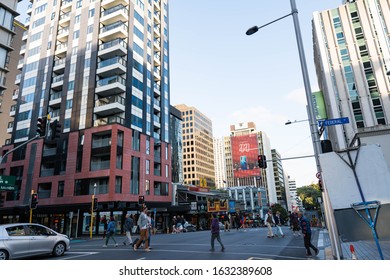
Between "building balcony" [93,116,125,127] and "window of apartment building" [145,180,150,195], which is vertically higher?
"building balcony" [93,116,125,127]

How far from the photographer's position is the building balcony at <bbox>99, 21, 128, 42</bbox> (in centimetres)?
4016

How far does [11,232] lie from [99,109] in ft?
95.9

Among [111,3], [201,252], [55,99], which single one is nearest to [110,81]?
[55,99]

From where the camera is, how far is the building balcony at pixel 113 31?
4016 centimetres

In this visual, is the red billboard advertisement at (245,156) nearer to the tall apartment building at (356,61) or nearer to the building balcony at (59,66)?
the tall apartment building at (356,61)

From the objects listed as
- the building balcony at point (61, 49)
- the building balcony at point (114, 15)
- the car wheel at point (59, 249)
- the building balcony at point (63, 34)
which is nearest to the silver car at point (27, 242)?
the car wheel at point (59, 249)

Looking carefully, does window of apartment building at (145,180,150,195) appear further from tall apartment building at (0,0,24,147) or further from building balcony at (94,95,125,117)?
tall apartment building at (0,0,24,147)

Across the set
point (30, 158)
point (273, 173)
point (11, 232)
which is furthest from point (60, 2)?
point (273, 173)

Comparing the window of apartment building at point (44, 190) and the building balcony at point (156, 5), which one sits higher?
the building balcony at point (156, 5)

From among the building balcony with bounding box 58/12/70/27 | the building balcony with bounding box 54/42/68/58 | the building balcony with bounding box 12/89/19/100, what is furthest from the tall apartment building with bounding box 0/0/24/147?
the building balcony with bounding box 58/12/70/27

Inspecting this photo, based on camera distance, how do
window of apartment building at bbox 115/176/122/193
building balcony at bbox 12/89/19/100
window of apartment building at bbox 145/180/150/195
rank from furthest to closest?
1. building balcony at bbox 12/89/19/100
2. window of apartment building at bbox 145/180/150/195
3. window of apartment building at bbox 115/176/122/193

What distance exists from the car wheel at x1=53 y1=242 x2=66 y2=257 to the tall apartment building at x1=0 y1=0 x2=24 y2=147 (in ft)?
62.8

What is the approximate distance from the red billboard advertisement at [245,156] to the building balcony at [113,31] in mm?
83435

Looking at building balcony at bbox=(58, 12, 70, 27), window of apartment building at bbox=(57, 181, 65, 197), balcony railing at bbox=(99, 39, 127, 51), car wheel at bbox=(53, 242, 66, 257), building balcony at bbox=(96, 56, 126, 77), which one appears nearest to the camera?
car wheel at bbox=(53, 242, 66, 257)
